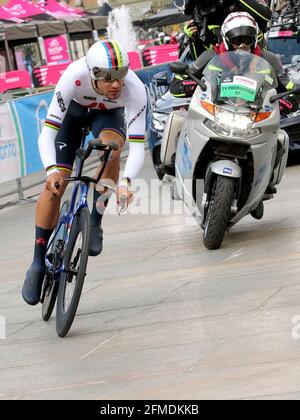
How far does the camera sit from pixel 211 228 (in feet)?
29.5

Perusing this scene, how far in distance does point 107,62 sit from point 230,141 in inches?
85.4

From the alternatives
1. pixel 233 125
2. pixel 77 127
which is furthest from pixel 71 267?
pixel 233 125

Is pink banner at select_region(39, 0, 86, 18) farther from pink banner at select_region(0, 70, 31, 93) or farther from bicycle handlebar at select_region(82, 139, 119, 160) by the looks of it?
bicycle handlebar at select_region(82, 139, 119, 160)

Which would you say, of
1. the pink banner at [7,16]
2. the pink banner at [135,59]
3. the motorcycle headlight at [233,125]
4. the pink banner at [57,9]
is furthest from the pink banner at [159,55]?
the motorcycle headlight at [233,125]

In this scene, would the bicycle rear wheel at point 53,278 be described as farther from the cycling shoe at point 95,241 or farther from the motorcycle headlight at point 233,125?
the motorcycle headlight at point 233,125

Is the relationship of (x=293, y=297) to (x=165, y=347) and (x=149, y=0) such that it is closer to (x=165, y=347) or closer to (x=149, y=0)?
(x=165, y=347)

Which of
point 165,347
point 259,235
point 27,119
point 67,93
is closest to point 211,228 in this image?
point 259,235

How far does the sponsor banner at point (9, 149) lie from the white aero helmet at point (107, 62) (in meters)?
7.29

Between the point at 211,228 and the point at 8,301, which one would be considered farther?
the point at 211,228

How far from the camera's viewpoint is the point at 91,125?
307 inches

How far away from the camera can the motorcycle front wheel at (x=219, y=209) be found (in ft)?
28.9

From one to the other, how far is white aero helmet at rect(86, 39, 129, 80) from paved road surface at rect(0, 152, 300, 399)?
157 centimetres

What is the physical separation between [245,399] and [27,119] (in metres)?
10.3

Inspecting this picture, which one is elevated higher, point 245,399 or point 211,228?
point 245,399
